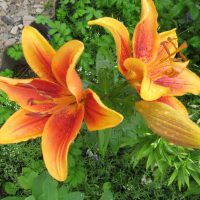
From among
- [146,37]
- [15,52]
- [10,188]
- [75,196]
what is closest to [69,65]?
[146,37]

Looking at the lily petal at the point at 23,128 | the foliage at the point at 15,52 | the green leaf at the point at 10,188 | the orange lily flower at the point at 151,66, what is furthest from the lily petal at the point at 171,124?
the foliage at the point at 15,52

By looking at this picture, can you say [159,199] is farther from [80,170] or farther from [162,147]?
[162,147]

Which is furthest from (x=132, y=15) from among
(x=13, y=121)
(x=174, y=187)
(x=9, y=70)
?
(x=13, y=121)

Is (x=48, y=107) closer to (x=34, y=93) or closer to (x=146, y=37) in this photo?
(x=34, y=93)

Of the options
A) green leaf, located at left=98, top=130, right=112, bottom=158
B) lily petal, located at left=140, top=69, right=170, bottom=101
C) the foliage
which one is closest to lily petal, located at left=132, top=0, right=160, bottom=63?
lily petal, located at left=140, top=69, right=170, bottom=101

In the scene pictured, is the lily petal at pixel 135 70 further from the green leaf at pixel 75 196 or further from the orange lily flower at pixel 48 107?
the green leaf at pixel 75 196

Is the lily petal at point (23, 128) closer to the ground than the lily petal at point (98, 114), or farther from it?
closer to the ground
